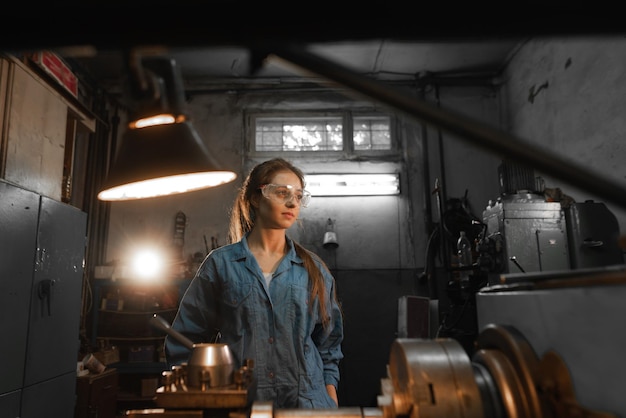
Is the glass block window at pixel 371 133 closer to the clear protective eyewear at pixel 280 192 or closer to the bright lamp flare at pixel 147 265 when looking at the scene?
the bright lamp flare at pixel 147 265

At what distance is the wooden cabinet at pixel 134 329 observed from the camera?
423cm

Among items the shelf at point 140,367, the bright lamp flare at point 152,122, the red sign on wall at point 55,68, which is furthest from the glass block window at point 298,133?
the bright lamp flare at point 152,122

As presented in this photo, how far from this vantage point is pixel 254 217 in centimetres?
214

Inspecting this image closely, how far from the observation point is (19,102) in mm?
3039

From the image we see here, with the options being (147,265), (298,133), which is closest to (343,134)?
(298,133)

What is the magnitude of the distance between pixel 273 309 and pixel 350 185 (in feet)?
11.1

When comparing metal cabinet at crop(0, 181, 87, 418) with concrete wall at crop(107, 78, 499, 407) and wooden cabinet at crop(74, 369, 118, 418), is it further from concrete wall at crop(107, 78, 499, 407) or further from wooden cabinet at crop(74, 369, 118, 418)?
concrete wall at crop(107, 78, 499, 407)

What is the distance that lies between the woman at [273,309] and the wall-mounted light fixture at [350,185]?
9.74ft

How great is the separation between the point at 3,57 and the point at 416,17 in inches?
131

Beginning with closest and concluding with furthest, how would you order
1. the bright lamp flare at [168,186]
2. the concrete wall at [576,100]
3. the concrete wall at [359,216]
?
the bright lamp flare at [168,186], the concrete wall at [576,100], the concrete wall at [359,216]

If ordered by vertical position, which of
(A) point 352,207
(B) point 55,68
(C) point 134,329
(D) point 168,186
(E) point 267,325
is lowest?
(C) point 134,329

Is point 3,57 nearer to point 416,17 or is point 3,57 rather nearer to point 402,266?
point 416,17

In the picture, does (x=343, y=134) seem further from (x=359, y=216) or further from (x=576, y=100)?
(x=576, y=100)

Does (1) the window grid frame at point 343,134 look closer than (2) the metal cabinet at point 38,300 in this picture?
No
